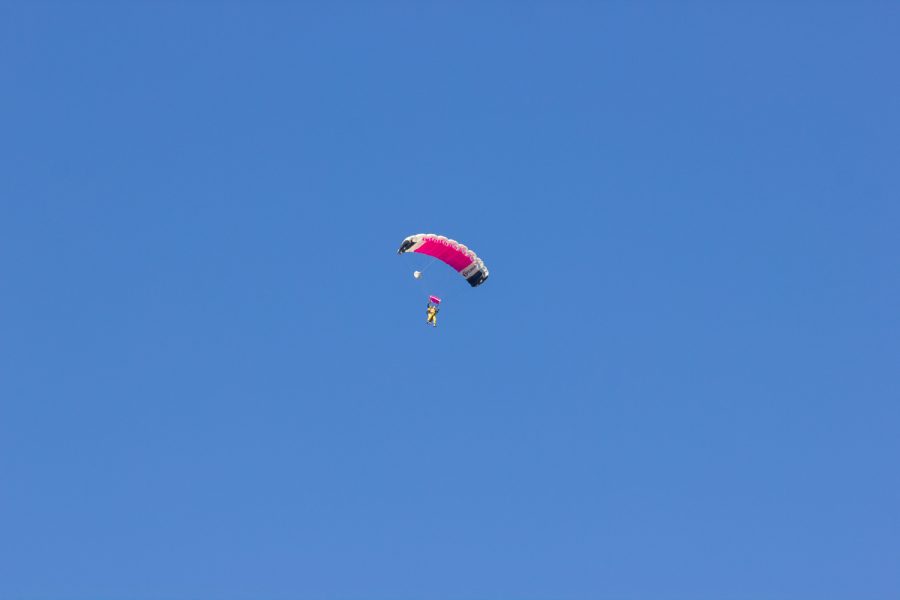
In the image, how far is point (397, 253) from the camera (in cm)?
11200

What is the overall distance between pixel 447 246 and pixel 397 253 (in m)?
1.82

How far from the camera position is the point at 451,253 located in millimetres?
113000

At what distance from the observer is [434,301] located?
379 feet

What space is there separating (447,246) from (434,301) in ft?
11.5

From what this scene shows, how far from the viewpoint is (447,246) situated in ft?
370

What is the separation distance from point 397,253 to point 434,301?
415 centimetres

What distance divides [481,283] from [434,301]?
241 cm

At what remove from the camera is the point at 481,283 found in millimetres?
113938

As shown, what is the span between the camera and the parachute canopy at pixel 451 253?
4419 inches

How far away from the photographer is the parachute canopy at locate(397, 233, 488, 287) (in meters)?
112

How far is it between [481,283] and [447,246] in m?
2.10

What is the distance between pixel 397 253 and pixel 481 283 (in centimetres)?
356
